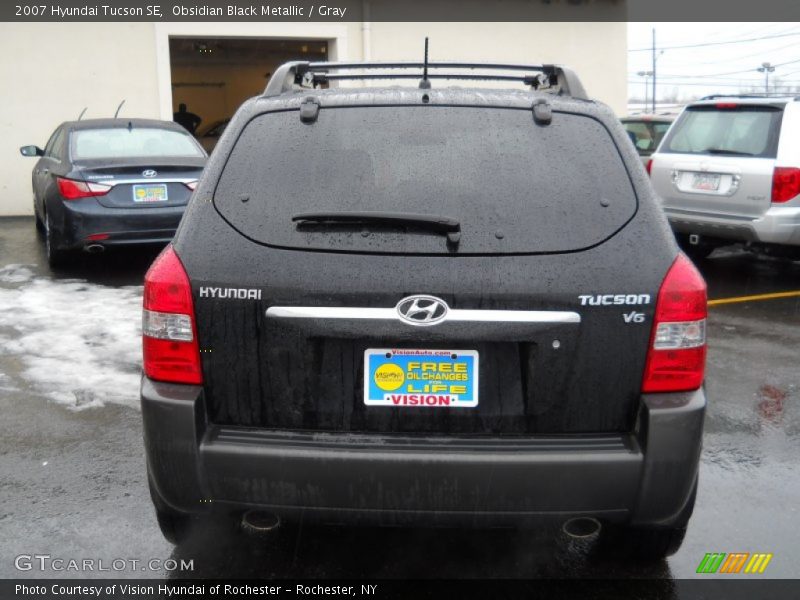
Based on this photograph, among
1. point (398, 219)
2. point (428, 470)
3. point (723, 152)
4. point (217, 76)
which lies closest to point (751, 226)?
point (723, 152)

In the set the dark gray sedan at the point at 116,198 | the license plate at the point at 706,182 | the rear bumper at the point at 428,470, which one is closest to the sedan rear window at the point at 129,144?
the dark gray sedan at the point at 116,198

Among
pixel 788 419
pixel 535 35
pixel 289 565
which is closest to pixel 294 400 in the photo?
pixel 289 565

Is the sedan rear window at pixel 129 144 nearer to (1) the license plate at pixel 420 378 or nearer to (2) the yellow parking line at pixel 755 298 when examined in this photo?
(2) the yellow parking line at pixel 755 298

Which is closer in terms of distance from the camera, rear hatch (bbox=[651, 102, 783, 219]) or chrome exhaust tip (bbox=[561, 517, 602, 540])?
chrome exhaust tip (bbox=[561, 517, 602, 540])

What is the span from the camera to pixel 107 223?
8.14 m

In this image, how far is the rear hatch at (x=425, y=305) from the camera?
2.69 m

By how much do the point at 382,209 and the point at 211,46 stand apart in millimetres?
23289

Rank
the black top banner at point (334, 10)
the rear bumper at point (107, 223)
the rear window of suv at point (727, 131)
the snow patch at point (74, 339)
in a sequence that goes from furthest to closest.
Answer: the black top banner at point (334, 10) → the rear window of suv at point (727, 131) → the rear bumper at point (107, 223) → the snow patch at point (74, 339)

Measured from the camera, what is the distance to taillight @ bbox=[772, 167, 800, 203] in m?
7.92

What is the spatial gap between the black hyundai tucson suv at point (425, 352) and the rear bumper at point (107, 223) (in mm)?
5592

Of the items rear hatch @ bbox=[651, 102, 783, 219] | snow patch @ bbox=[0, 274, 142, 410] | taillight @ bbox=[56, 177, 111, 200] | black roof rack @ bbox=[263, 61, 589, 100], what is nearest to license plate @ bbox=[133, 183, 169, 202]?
taillight @ bbox=[56, 177, 111, 200]

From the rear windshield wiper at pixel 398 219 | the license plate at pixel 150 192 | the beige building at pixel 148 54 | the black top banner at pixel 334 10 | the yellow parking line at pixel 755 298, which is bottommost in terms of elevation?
the yellow parking line at pixel 755 298

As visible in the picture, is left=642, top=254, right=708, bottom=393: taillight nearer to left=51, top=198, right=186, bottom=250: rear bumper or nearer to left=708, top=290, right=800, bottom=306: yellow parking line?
left=708, top=290, right=800, bottom=306: yellow parking line

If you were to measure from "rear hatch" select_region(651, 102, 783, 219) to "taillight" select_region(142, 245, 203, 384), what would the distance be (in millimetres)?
6687
